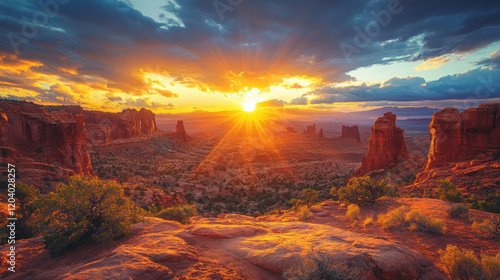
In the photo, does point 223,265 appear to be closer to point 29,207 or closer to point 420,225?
point 420,225

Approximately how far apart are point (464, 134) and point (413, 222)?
59.6 ft

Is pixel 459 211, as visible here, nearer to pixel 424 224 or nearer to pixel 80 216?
pixel 424 224

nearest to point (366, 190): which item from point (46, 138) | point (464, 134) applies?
point (464, 134)

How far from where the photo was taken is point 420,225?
8367 millimetres

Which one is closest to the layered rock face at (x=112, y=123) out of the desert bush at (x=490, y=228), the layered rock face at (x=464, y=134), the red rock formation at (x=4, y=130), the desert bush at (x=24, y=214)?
the red rock formation at (x=4, y=130)

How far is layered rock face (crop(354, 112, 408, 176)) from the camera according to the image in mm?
25766

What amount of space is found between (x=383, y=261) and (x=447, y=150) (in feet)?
72.4

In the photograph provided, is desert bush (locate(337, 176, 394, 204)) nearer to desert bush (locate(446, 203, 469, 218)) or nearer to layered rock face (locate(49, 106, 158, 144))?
desert bush (locate(446, 203, 469, 218))

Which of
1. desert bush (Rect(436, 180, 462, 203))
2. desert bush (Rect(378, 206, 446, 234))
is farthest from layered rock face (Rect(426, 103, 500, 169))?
desert bush (Rect(378, 206, 446, 234))

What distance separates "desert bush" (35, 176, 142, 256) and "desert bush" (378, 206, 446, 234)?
11.2 m

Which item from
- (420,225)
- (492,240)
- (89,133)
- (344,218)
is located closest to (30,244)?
(344,218)

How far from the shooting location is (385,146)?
25.9 meters

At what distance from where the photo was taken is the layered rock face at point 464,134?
18.5 meters

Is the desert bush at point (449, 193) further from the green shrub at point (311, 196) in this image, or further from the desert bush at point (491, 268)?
the desert bush at point (491, 268)
